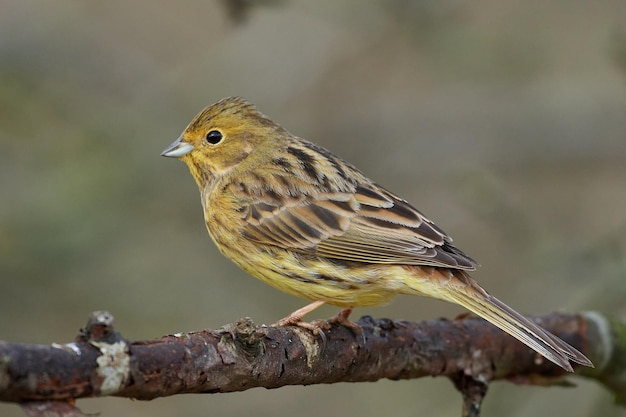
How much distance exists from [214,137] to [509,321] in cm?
251

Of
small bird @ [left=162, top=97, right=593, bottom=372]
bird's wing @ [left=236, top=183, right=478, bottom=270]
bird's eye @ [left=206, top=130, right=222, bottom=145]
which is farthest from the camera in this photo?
bird's eye @ [left=206, top=130, right=222, bottom=145]

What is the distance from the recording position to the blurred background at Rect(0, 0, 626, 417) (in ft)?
21.8

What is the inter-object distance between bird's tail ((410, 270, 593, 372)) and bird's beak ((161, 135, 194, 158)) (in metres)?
2.00

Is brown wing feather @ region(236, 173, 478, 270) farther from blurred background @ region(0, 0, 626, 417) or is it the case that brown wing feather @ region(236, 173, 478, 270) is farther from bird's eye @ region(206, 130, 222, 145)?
blurred background @ region(0, 0, 626, 417)

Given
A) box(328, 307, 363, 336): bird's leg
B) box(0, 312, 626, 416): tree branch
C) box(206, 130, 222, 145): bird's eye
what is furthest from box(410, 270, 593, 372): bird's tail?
box(206, 130, 222, 145): bird's eye

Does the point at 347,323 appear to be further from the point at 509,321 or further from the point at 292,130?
the point at 292,130

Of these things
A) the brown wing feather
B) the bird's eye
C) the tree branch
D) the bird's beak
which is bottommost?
the tree branch

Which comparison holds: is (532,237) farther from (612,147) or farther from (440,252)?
(440,252)

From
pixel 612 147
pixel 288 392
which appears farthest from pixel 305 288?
pixel 612 147

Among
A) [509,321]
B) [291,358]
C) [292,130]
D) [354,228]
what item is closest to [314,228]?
[354,228]

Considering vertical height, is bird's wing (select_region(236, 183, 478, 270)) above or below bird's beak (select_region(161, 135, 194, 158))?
below

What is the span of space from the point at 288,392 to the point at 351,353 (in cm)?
344

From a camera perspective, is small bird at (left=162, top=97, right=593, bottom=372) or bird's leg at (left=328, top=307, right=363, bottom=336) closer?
bird's leg at (left=328, top=307, right=363, bottom=336)

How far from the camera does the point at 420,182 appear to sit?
310 inches
